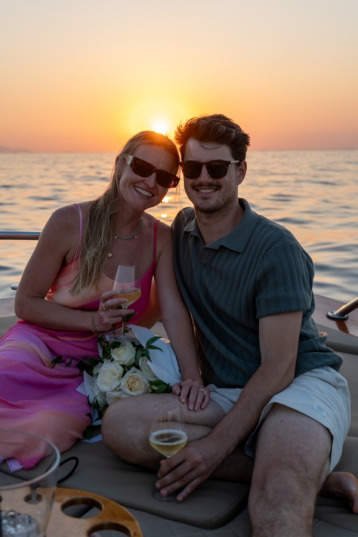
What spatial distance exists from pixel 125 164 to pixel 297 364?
4.12 ft

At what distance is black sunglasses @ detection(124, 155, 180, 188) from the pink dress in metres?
0.30

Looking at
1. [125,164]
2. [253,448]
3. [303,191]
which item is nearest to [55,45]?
[303,191]

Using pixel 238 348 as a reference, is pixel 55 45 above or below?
above

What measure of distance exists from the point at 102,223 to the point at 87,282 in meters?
0.31

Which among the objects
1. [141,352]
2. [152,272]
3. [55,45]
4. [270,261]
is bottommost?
[141,352]

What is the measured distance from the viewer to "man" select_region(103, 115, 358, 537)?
2.25 metres

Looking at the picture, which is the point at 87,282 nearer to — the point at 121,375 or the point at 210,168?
the point at 121,375

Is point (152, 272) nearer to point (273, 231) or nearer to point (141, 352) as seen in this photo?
point (141, 352)

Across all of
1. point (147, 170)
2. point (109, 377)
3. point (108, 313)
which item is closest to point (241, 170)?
point (147, 170)

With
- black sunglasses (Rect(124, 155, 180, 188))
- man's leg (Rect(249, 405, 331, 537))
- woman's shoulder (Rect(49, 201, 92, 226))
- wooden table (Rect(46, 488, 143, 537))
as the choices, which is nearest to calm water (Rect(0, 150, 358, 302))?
black sunglasses (Rect(124, 155, 180, 188))

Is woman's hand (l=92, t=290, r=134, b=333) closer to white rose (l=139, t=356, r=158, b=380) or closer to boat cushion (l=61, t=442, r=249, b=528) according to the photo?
white rose (l=139, t=356, r=158, b=380)

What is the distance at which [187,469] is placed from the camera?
2.34m

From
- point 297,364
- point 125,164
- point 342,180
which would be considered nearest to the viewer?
point 297,364

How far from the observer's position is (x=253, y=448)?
255 centimetres
